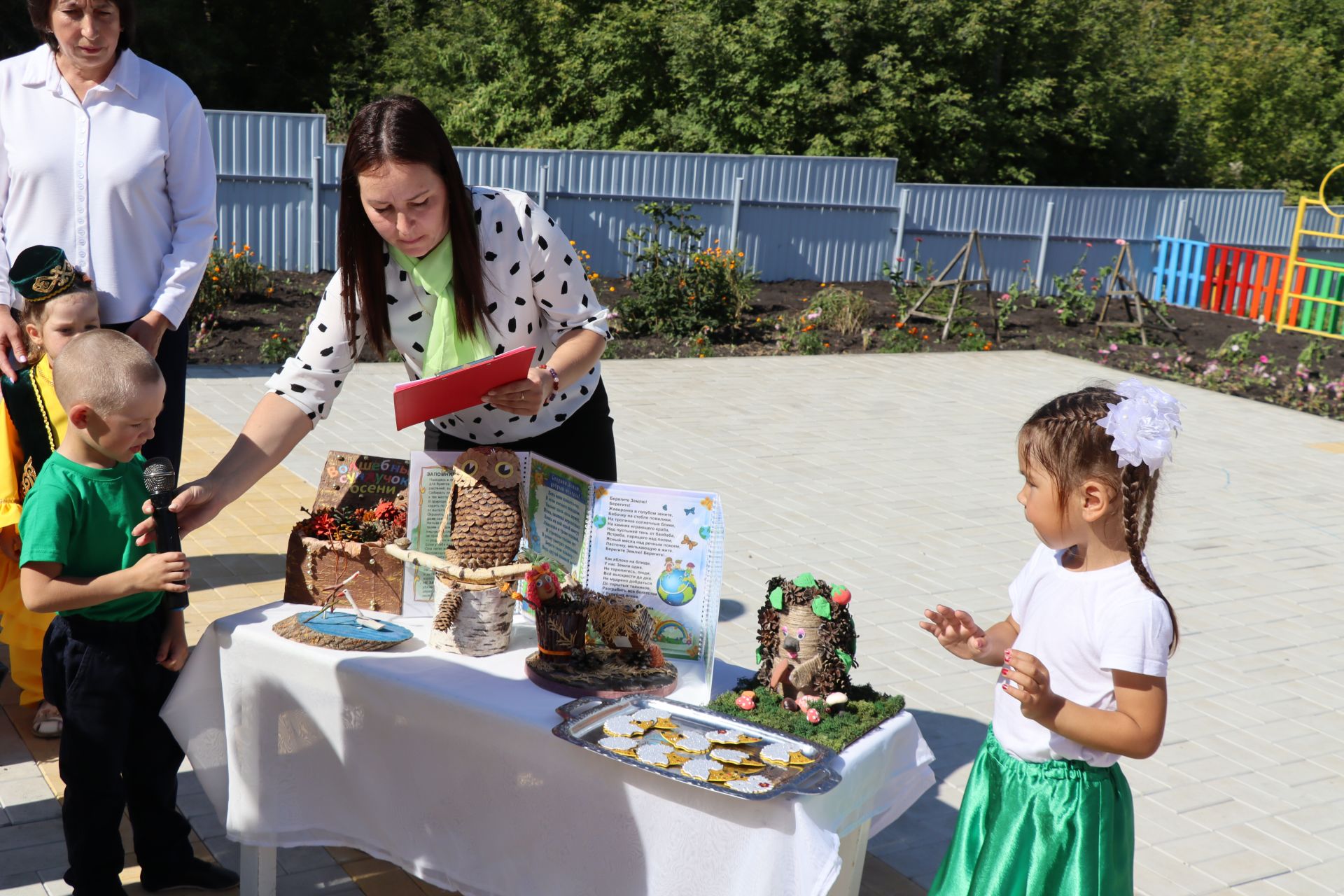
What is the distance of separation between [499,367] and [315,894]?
4.73 ft

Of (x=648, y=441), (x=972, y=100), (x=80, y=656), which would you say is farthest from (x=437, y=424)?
(x=972, y=100)

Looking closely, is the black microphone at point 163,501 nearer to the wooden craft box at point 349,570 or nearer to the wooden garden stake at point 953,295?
the wooden craft box at point 349,570

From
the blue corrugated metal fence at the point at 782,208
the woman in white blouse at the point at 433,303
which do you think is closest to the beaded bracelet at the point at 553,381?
the woman in white blouse at the point at 433,303

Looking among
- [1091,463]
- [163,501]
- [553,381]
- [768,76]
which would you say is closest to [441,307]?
[553,381]

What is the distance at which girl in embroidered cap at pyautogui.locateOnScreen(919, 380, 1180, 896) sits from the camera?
2.16 m

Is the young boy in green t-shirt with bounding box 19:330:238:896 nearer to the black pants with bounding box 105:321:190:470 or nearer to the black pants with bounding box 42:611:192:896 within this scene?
the black pants with bounding box 42:611:192:896

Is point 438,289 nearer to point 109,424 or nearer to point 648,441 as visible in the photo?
point 109,424

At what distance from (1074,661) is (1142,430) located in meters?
0.46

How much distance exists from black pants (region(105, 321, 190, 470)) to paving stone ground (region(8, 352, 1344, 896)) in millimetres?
961

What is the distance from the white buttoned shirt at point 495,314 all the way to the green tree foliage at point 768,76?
19.3 metres

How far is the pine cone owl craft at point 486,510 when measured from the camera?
267cm

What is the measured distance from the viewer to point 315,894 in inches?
119

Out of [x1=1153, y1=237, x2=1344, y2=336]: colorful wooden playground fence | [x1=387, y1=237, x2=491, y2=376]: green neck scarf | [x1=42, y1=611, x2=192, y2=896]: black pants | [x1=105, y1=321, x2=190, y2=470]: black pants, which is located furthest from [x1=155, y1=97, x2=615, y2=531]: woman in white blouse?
[x1=1153, y1=237, x2=1344, y2=336]: colorful wooden playground fence

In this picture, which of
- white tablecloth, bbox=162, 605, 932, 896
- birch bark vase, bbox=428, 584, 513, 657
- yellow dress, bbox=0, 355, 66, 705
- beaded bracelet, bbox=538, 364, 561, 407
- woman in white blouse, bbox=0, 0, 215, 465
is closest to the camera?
white tablecloth, bbox=162, 605, 932, 896
